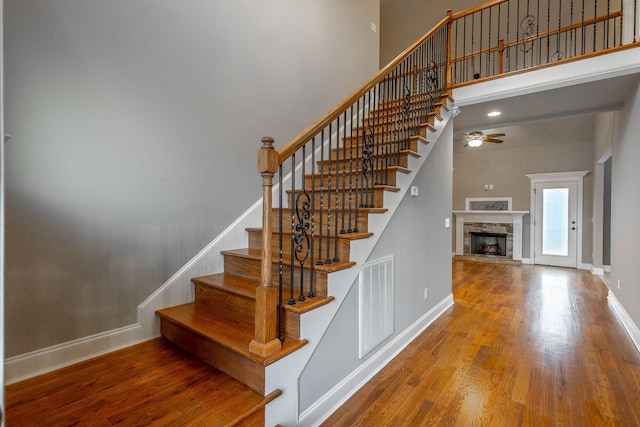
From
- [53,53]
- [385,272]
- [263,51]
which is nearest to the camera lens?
[53,53]

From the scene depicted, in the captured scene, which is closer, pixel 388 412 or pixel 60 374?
pixel 60 374

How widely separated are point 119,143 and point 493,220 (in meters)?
7.88

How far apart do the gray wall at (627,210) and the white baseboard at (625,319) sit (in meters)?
0.06

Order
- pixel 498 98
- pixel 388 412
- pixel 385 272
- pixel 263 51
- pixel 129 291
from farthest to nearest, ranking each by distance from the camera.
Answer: pixel 498 98 < pixel 263 51 < pixel 385 272 < pixel 129 291 < pixel 388 412

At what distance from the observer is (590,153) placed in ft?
21.2

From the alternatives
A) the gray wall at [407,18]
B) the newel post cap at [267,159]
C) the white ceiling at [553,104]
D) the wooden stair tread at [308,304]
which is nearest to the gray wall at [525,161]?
the white ceiling at [553,104]

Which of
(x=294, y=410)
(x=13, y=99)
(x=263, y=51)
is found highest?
(x=263, y=51)

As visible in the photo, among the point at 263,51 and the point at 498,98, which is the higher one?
the point at 263,51

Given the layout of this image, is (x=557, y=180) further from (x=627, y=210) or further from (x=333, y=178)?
(x=333, y=178)

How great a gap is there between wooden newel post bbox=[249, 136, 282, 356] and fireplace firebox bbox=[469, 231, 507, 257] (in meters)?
7.58

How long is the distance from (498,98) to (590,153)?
4.71 m

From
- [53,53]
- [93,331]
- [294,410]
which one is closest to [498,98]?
[294,410]

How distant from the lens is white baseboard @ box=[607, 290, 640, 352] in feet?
9.22

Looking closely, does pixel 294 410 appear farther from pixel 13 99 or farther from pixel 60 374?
pixel 13 99
